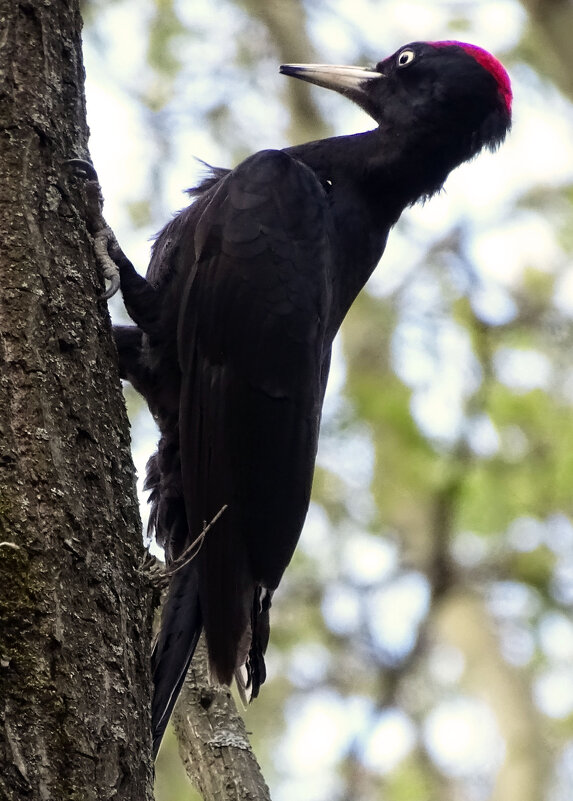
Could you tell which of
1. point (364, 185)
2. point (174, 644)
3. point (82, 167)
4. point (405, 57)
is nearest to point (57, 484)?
point (82, 167)

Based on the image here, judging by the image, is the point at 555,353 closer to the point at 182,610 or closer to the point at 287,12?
the point at 287,12

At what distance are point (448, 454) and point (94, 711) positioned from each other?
13.0 feet

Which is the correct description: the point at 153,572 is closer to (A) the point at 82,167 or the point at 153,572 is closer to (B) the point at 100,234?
(A) the point at 82,167

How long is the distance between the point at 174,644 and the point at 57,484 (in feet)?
3.39

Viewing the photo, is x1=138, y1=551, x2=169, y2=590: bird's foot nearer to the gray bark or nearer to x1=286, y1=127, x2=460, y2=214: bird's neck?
the gray bark

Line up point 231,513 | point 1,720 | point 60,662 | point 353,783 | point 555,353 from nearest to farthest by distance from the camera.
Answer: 1. point 1,720
2. point 60,662
3. point 231,513
4. point 353,783
5. point 555,353

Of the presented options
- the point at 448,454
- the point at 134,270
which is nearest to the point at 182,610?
the point at 134,270

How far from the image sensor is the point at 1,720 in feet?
5.45

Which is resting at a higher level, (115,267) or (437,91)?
(437,91)

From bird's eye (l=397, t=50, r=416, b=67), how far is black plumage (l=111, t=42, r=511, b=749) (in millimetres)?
317

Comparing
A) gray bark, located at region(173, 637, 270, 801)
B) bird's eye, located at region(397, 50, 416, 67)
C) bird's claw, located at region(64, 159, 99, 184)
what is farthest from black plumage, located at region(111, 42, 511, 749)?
bird's claw, located at region(64, 159, 99, 184)

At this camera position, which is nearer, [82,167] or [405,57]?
[82,167]

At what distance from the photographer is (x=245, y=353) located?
10.1ft

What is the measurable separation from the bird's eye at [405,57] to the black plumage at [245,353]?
32cm
